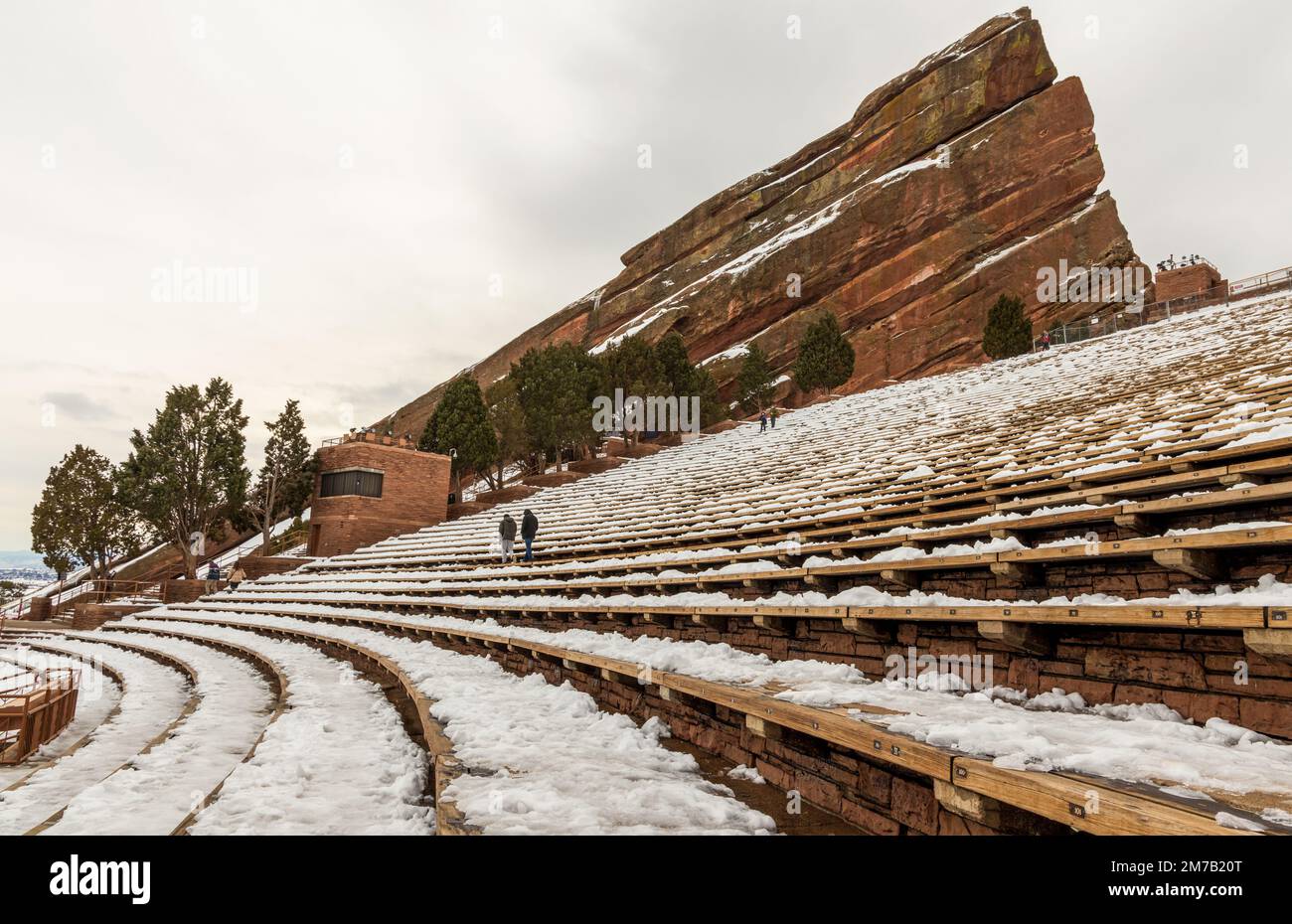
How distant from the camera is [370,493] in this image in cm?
2622

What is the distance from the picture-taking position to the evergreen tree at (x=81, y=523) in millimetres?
30969

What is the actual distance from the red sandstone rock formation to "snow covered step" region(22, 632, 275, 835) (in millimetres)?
51626

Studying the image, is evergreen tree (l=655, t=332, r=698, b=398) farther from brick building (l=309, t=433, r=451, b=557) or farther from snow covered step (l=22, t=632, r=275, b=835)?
snow covered step (l=22, t=632, r=275, b=835)

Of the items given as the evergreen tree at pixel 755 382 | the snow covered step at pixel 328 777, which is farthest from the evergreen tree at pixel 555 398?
the snow covered step at pixel 328 777

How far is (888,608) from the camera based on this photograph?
4156 mm

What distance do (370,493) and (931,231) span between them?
195 ft

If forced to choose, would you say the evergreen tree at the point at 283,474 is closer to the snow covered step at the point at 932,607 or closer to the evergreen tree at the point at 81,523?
the evergreen tree at the point at 81,523

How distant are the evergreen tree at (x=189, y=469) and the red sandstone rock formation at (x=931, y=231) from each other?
3986 cm

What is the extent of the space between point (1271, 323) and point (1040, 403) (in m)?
6.99

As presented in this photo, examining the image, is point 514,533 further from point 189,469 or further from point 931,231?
point 931,231
